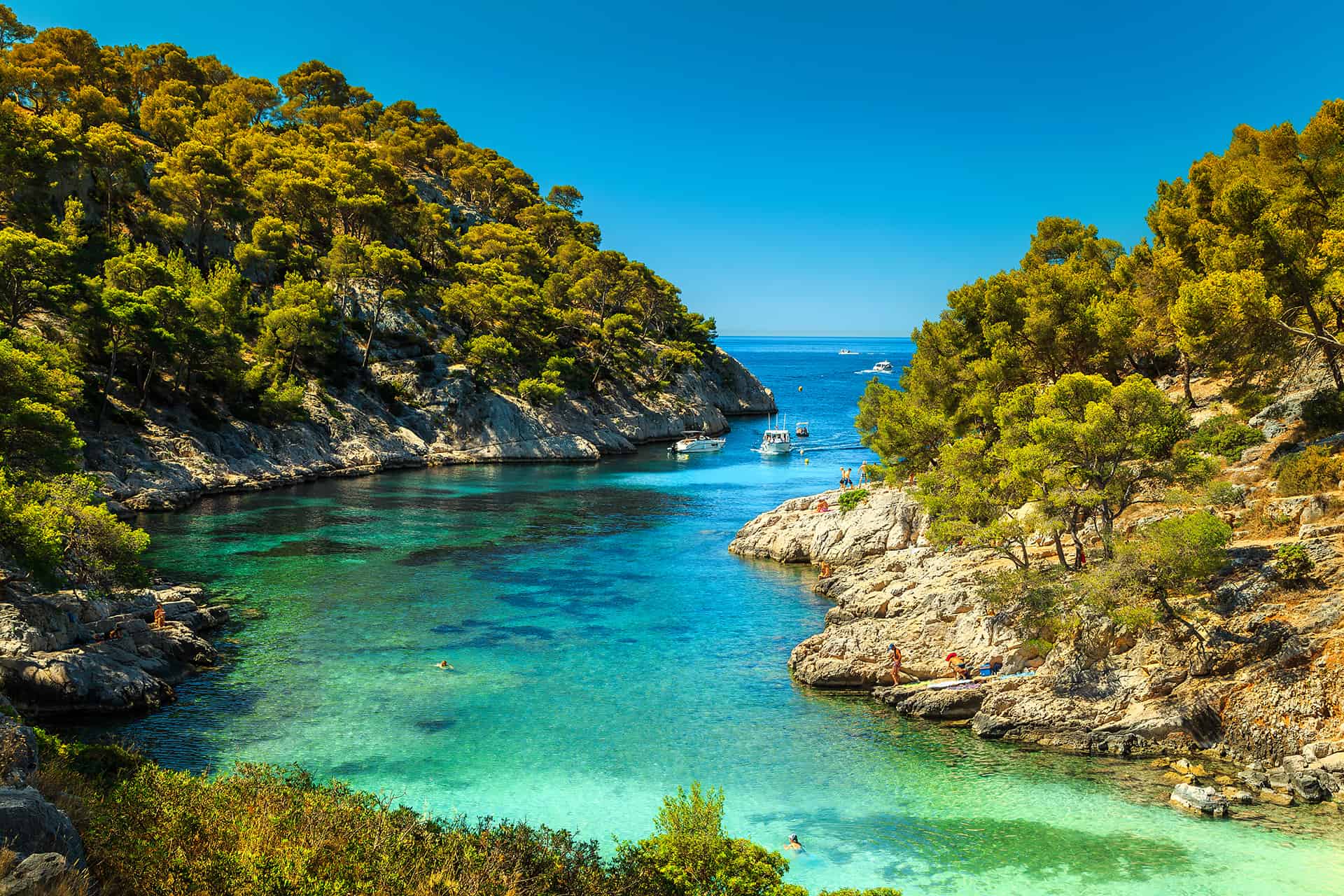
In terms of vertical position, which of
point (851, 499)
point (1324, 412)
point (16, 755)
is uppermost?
point (1324, 412)

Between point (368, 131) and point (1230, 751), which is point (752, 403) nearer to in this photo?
point (368, 131)

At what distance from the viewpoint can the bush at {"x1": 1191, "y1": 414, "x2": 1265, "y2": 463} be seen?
990 inches

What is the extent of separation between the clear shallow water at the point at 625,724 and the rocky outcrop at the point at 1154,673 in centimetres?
125

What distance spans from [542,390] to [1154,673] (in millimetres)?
69282

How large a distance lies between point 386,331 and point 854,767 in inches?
2835

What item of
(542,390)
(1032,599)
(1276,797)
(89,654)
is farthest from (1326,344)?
(542,390)

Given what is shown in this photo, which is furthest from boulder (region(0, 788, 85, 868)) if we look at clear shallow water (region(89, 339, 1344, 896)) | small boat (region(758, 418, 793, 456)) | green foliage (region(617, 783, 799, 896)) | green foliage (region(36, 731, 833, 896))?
small boat (region(758, 418, 793, 456))

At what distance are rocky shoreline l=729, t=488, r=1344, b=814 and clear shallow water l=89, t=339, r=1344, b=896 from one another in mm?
1144

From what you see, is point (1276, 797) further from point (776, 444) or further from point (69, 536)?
point (776, 444)

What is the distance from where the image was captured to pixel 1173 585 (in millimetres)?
Result: 22781

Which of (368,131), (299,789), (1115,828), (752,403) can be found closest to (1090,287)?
(1115,828)

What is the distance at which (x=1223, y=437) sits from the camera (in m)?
25.1

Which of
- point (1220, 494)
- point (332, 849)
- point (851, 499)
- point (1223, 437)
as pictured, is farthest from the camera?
point (851, 499)

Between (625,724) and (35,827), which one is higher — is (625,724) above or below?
below
